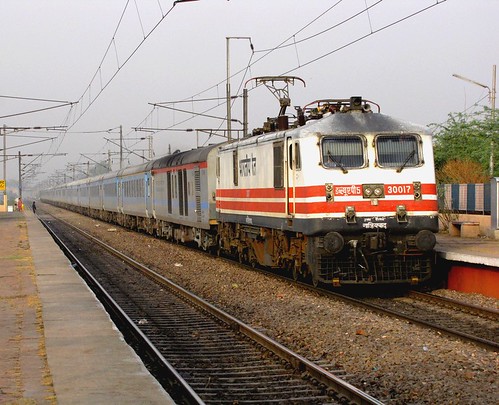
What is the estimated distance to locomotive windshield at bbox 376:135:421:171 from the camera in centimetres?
1467

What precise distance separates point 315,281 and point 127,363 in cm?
670

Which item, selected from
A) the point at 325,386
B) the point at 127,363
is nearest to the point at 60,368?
the point at 127,363

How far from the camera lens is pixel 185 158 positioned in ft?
88.9

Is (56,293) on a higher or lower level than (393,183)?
lower

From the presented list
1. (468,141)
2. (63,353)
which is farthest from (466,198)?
(63,353)

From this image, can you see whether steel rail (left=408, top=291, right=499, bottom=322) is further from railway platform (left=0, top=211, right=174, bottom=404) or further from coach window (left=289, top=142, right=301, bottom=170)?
railway platform (left=0, top=211, right=174, bottom=404)

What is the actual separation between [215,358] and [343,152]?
236 inches

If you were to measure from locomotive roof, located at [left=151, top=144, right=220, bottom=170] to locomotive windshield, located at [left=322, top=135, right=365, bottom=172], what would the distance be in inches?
355

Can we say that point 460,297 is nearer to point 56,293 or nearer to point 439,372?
point 439,372

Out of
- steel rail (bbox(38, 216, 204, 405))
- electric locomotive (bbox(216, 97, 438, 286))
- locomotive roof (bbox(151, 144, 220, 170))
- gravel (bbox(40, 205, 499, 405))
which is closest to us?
steel rail (bbox(38, 216, 204, 405))

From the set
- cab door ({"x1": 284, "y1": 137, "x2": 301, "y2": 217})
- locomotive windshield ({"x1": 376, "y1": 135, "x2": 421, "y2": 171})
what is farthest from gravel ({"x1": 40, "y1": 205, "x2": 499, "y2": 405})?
locomotive windshield ({"x1": 376, "y1": 135, "x2": 421, "y2": 171})

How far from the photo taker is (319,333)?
1101 cm

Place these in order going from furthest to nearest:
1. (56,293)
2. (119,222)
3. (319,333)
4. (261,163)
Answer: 1. (119,222)
2. (261,163)
3. (56,293)
4. (319,333)

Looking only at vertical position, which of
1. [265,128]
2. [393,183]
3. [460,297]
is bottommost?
[460,297]
